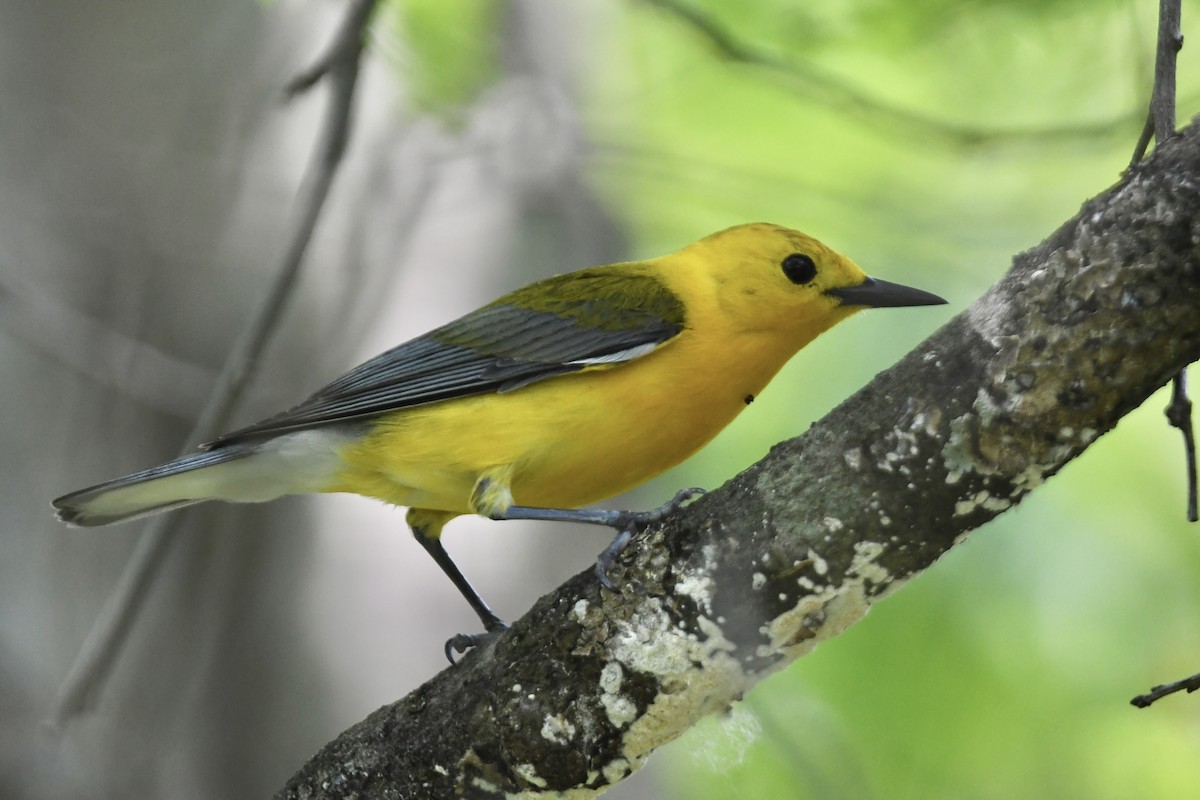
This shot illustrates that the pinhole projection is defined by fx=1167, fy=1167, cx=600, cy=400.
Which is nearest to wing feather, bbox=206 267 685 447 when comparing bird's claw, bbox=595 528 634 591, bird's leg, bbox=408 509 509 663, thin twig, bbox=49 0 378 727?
thin twig, bbox=49 0 378 727

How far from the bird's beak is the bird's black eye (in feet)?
0.28

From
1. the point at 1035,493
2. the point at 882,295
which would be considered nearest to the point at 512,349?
the point at 882,295

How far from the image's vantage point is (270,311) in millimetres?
3869

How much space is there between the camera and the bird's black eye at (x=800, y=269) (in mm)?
3836

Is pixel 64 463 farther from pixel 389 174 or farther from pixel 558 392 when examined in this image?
pixel 558 392

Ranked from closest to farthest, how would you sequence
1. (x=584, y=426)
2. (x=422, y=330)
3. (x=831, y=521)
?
(x=831, y=521) < (x=584, y=426) < (x=422, y=330)

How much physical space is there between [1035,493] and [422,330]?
2.85 m

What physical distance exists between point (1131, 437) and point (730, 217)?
2322 millimetres

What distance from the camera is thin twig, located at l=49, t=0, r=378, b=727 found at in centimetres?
372

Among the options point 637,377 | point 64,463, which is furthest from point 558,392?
point 64,463

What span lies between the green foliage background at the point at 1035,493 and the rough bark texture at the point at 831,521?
1.75 metres

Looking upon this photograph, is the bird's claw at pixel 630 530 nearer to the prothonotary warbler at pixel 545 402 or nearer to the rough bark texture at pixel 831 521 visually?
the rough bark texture at pixel 831 521

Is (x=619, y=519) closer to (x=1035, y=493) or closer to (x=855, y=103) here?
(x=855, y=103)

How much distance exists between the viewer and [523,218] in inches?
234
